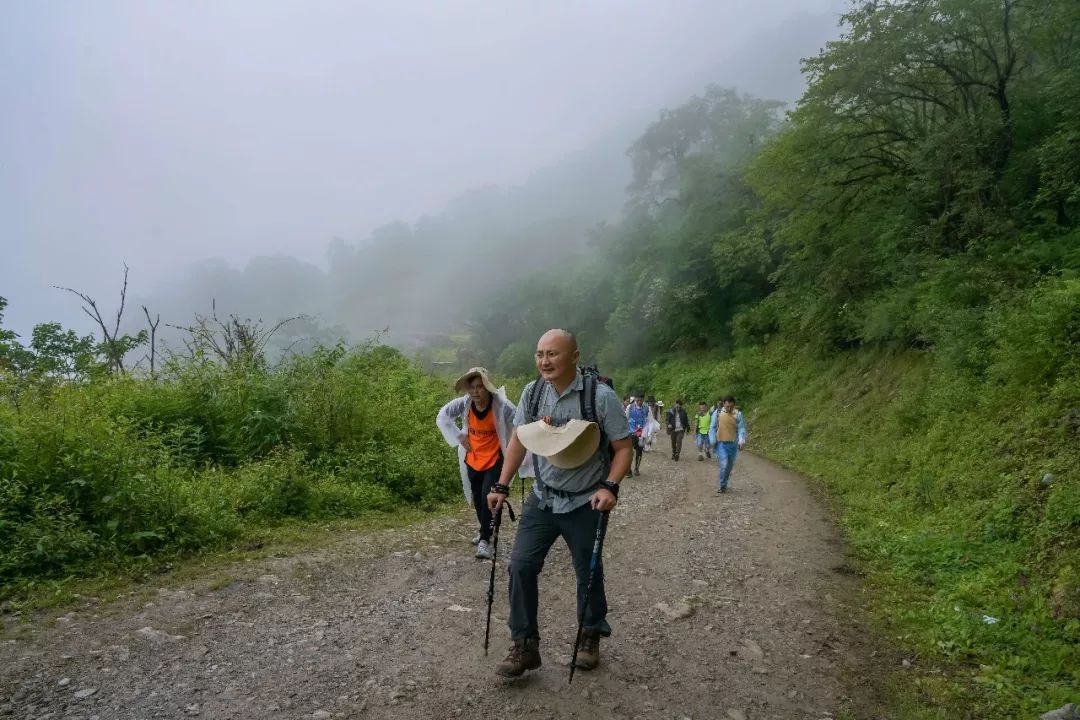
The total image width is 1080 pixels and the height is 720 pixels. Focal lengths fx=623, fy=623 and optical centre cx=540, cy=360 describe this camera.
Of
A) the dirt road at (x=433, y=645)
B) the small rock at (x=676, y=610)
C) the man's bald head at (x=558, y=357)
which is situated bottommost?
the small rock at (x=676, y=610)

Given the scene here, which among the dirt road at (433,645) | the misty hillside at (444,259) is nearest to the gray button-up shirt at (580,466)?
the dirt road at (433,645)

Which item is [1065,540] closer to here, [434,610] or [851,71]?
[434,610]

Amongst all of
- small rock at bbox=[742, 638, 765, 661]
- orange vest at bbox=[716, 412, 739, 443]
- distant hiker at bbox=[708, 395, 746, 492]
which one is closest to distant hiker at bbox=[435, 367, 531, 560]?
small rock at bbox=[742, 638, 765, 661]

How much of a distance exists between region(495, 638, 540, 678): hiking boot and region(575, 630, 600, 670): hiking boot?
1.09 feet

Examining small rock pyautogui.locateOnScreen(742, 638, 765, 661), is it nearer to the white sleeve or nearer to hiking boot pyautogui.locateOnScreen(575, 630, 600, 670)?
hiking boot pyautogui.locateOnScreen(575, 630, 600, 670)

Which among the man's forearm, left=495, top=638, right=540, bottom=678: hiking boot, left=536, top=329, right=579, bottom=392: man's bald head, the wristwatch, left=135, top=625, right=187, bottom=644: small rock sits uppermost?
left=536, top=329, right=579, bottom=392: man's bald head

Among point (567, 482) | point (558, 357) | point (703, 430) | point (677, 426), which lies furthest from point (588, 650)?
point (677, 426)

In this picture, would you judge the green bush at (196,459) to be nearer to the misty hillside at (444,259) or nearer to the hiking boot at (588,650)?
the hiking boot at (588,650)

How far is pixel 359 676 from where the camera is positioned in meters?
4.09

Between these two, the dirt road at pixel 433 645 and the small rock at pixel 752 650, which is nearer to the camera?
the dirt road at pixel 433 645

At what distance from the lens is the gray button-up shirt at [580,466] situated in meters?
3.96

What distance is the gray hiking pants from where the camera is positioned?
12.9 ft

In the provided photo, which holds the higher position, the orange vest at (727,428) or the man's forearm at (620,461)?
the man's forearm at (620,461)

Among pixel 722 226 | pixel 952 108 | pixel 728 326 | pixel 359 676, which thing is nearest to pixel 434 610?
pixel 359 676
